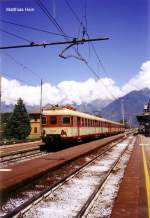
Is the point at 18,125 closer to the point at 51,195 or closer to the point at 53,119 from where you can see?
the point at 53,119

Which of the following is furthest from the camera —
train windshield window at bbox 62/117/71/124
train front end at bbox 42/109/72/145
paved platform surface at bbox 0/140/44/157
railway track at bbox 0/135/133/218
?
train windshield window at bbox 62/117/71/124

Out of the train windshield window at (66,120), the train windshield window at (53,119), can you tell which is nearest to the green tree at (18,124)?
the train windshield window at (53,119)

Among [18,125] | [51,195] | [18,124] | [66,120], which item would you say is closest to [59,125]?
[66,120]

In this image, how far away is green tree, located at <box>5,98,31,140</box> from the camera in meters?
87.9

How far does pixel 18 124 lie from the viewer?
8944 cm

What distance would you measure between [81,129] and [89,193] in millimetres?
19901

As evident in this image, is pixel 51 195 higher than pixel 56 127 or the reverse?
the reverse

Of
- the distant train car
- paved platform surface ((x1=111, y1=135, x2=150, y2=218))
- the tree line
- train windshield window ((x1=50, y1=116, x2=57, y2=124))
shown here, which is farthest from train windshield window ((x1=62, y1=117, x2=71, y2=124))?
the tree line

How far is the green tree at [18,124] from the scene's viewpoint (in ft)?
289

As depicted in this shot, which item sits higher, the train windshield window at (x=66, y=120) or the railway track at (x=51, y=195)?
the train windshield window at (x=66, y=120)

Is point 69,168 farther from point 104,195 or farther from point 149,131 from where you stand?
point 149,131

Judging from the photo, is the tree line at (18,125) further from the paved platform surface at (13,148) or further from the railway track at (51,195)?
the railway track at (51,195)

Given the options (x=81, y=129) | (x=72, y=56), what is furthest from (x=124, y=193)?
(x=81, y=129)

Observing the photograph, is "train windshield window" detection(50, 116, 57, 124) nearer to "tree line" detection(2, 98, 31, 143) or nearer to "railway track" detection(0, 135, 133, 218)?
"railway track" detection(0, 135, 133, 218)
